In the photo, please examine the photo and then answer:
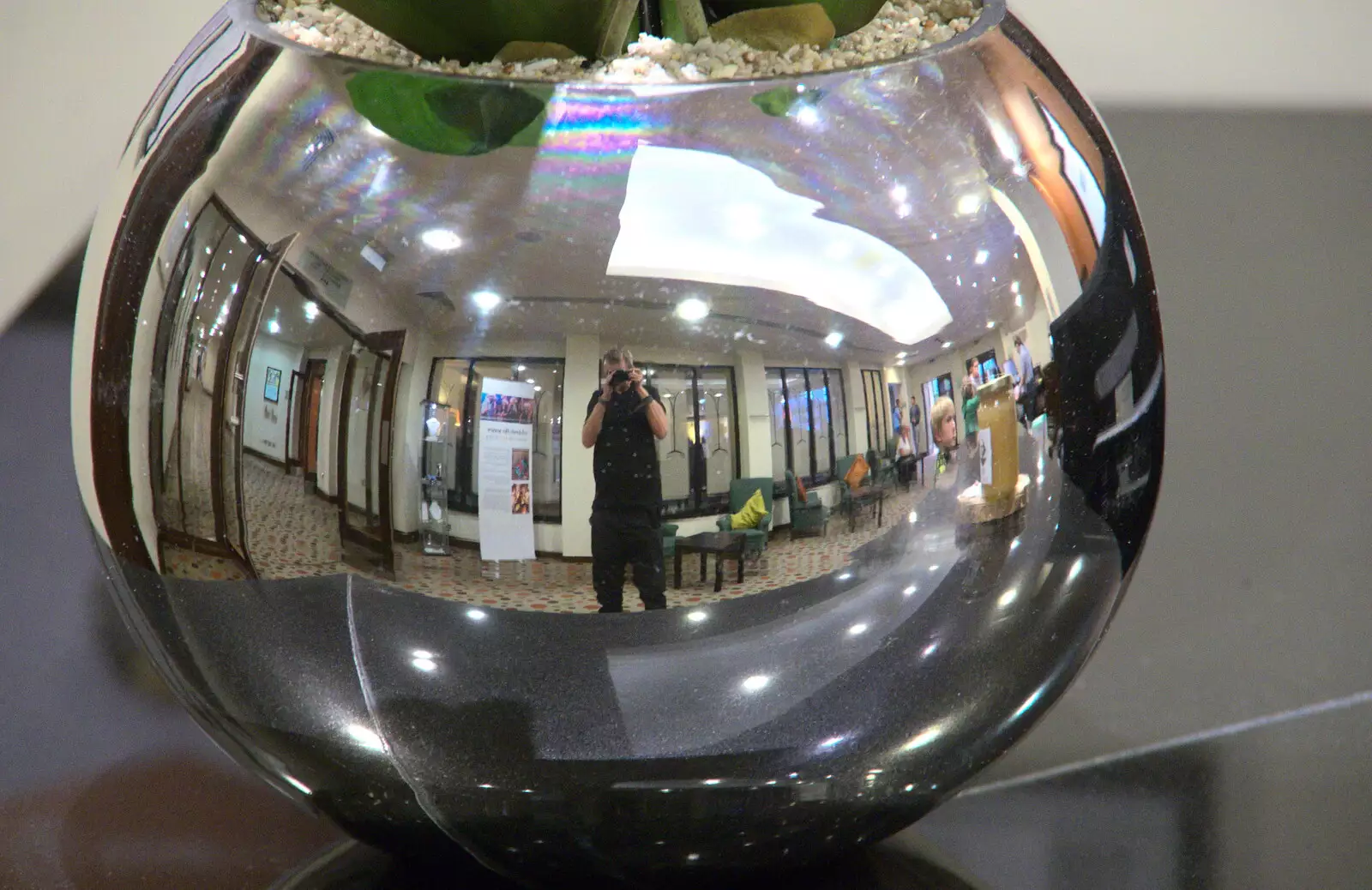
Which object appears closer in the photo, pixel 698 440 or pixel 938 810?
pixel 698 440

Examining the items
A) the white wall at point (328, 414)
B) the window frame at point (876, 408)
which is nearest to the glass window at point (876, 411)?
the window frame at point (876, 408)

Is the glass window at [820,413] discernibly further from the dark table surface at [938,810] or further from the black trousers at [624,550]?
the dark table surface at [938,810]

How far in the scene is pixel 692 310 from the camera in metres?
0.26

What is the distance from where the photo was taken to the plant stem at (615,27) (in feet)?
0.89

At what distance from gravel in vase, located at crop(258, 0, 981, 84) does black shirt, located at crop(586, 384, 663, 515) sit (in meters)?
0.06

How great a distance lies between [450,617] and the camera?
0.88ft

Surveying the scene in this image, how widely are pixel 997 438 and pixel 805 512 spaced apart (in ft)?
0.16

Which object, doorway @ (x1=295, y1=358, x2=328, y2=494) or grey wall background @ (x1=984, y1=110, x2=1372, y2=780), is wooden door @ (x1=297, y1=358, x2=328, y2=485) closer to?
doorway @ (x1=295, y1=358, x2=328, y2=494)

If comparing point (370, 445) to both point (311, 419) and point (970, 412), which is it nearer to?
point (311, 419)

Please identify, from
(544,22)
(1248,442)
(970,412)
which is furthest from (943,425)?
(1248,442)

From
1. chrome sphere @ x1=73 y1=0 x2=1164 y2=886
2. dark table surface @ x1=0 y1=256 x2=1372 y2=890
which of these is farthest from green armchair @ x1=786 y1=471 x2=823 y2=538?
dark table surface @ x1=0 y1=256 x2=1372 y2=890

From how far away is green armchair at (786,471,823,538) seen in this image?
27cm

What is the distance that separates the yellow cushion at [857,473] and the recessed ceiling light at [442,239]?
0.09 metres

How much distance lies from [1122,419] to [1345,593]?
1.18ft
